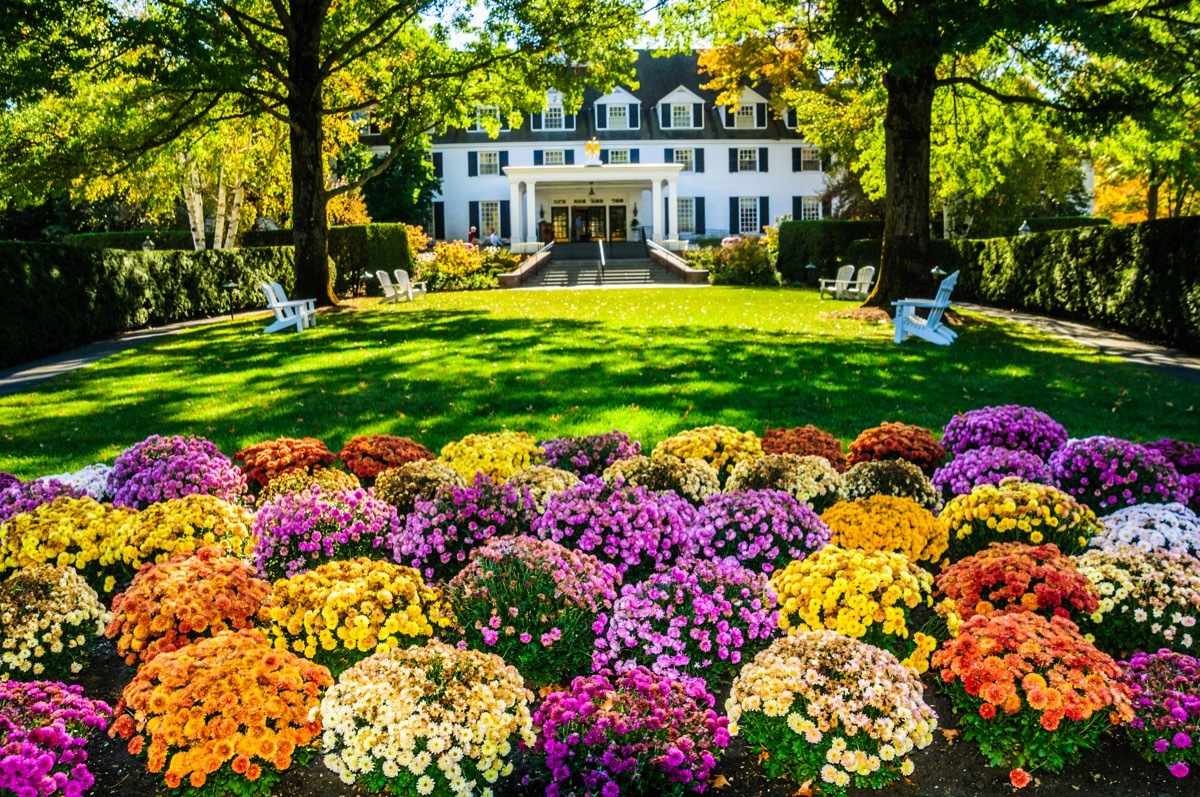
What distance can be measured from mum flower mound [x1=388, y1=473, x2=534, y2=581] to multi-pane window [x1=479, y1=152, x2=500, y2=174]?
46630 mm

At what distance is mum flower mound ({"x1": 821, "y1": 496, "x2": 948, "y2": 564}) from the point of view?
424cm

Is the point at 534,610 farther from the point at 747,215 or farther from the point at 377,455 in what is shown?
the point at 747,215

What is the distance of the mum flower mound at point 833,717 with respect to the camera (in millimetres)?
2648

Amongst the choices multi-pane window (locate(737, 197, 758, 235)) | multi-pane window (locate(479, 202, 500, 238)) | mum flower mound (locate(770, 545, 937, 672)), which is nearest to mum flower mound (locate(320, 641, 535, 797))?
mum flower mound (locate(770, 545, 937, 672))

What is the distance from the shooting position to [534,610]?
3.44 m

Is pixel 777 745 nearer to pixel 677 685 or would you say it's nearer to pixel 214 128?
pixel 677 685

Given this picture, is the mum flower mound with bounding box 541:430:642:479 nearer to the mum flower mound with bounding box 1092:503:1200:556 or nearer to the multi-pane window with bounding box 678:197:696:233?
the mum flower mound with bounding box 1092:503:1200:556

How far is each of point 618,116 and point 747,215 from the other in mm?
8811

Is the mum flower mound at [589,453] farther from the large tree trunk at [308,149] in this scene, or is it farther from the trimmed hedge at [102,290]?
the large tree trunk at [308,149]

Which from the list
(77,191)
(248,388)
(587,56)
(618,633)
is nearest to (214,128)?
(77,191)

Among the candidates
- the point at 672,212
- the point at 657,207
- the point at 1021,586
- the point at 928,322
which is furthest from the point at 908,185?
the point at 672,212

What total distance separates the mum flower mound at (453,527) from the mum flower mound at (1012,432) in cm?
314

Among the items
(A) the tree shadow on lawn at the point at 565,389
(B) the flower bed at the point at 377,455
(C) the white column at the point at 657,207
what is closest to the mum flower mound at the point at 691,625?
(B) the flower bed at the point at 377,455

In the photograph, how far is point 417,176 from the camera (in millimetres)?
45688
